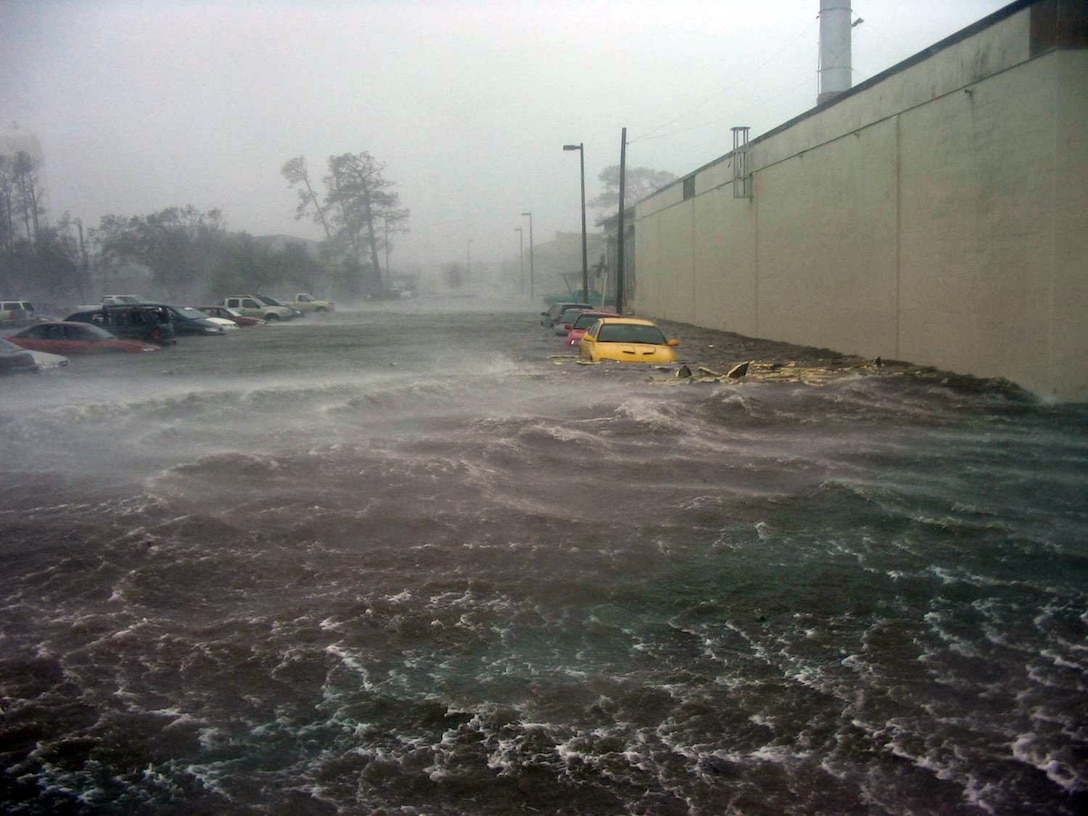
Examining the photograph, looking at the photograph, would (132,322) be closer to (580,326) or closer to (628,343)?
(580,326)

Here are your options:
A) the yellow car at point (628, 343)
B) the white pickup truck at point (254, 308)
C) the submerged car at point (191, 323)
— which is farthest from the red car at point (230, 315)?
the yellow car at point (628, 343)

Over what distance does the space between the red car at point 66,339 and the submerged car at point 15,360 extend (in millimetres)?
4969

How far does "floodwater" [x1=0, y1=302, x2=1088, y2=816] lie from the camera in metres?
4.31

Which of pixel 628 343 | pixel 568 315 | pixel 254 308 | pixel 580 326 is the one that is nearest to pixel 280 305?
pixel 254 308

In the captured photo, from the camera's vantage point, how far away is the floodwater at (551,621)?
4312 mm

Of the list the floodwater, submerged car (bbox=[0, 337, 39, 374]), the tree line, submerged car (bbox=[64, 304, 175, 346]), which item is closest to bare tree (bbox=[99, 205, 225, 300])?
the tree line

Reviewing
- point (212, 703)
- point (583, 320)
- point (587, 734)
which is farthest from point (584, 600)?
point (583, 320)

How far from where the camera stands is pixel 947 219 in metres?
17.8

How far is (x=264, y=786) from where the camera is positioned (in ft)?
14.0

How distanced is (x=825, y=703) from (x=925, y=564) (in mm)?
2832

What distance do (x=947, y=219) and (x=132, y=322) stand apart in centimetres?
2576

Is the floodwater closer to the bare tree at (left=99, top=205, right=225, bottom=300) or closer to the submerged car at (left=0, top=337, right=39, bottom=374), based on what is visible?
the submerged car at (left=0, top=337, right=39, bottom=374)

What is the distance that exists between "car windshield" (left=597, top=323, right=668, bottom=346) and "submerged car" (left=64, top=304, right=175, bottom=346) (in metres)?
18.6

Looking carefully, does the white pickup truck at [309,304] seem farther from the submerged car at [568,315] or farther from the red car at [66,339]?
the red car at [66,339]
